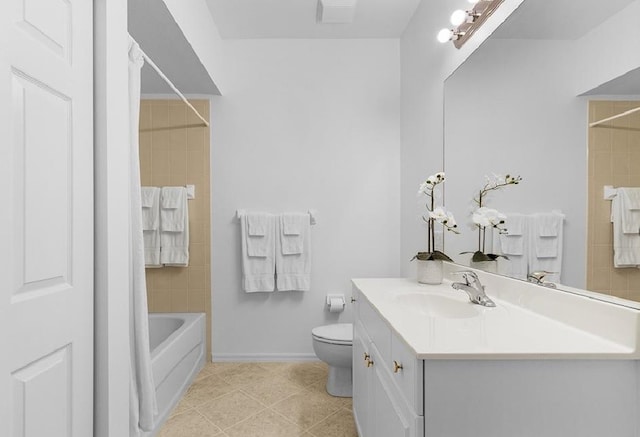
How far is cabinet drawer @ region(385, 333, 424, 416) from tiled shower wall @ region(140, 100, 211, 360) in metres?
2.06

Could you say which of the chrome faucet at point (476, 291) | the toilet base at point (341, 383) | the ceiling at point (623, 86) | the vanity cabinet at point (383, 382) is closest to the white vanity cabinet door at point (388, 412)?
the vanity cabinet at point (383, 382)

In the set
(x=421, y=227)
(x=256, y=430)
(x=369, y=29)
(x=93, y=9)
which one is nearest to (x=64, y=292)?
(x=93, y=9)

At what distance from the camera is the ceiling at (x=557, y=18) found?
3.39ft

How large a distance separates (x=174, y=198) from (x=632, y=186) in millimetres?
2575

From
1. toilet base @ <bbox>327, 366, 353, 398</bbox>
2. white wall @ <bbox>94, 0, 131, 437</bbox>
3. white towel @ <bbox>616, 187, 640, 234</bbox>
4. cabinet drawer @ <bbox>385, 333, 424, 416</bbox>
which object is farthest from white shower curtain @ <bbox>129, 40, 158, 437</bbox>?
white towel @ <bbox>616, 187, 640, 234</bbox>

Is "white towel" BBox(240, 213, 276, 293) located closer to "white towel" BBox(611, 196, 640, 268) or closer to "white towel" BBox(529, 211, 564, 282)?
"white towel" BBox(529, 211, 564, 282)

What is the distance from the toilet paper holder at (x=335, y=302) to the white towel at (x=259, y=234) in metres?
0.59

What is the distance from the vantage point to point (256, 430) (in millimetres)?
1921

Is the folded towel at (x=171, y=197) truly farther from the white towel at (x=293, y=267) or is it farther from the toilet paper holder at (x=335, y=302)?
the toilet paper holder at (x=335, y=302)

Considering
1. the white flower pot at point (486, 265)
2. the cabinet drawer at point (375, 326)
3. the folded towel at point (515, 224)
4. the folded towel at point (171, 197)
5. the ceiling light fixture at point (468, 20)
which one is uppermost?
the ceiling light fixture at point (468, 20)

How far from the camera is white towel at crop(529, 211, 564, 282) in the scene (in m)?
1.21

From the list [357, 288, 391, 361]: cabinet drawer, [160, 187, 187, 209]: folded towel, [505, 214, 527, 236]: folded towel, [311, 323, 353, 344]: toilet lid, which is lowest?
[311, 323, 353, 344]: toilet lid

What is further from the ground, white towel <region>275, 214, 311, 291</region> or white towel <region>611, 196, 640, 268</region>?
white towel <region>611, 196, 640, 268</region>

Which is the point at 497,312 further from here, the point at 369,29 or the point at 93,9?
the point at 369,29
